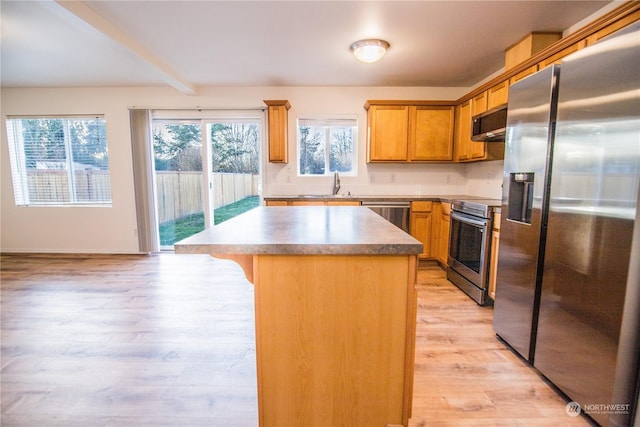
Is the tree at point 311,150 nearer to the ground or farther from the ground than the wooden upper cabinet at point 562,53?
nearer to the ground

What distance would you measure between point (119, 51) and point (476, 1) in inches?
132

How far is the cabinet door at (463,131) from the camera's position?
3471 millimetres

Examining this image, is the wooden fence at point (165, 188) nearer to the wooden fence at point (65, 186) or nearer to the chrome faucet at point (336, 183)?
the wooden fence at point (65, 186)

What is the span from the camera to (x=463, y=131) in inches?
141

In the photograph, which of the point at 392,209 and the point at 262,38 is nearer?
the point at 262,38

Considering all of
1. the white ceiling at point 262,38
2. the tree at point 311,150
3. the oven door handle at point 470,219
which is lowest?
the oven door handle at point 470,219

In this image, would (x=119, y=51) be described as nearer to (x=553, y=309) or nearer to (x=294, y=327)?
(x=294, y=327)

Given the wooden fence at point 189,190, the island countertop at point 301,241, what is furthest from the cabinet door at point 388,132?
the island countertop at point 301,241

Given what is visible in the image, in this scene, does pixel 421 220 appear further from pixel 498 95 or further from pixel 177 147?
pixel 177 147

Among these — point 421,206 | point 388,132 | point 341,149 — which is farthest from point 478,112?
point 341,149

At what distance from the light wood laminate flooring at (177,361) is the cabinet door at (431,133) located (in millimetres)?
1858

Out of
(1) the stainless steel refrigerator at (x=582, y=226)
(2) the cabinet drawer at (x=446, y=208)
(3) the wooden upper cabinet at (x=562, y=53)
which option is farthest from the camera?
(2) the cabinet drawer at (x=446, y=208)

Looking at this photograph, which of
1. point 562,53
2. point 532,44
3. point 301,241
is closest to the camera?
point 301,241

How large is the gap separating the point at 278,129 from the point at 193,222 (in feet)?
6.92
